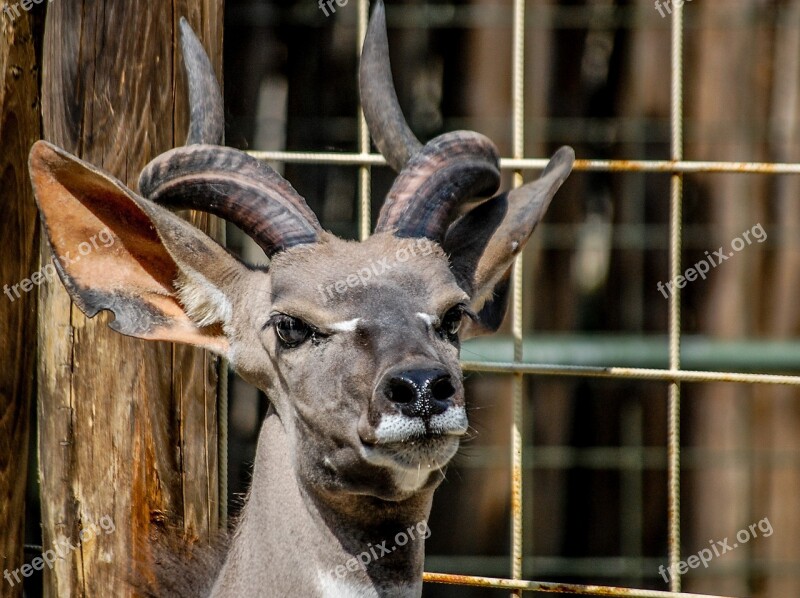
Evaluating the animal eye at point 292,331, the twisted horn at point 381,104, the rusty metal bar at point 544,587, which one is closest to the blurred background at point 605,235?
the rusty metal bar at point 544,587

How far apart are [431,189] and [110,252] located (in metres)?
0.95

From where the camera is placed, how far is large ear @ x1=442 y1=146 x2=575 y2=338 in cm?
371

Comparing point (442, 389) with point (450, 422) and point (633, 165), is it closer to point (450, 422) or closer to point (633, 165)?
point (450, 422)

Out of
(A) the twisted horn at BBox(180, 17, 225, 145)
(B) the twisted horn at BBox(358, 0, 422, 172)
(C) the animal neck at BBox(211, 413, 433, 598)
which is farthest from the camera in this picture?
(B) the twisted horn at BBox(358, 0, 422, 172)

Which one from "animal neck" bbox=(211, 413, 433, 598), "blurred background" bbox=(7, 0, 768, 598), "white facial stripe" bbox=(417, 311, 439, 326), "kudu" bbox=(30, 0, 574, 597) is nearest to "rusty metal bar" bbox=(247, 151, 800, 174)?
"kudu" bbox=(30, 0, 574, 597)

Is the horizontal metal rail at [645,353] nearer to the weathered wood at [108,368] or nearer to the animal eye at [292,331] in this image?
the weathered wood at [108,368]

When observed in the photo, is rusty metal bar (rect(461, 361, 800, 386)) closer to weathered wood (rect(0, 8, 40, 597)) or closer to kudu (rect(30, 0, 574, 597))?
kudu (rect(30, 0, 574, 597))

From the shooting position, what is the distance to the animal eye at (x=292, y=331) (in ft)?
10.8

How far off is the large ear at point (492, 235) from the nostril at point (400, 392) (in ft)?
2.64

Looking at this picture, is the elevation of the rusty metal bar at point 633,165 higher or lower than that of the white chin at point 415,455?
higher

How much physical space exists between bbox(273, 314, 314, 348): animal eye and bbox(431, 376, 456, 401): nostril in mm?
495

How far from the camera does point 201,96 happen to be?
3648 millimetres

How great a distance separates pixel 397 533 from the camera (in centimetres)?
328

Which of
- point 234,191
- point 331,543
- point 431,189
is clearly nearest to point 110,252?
point 234,191
